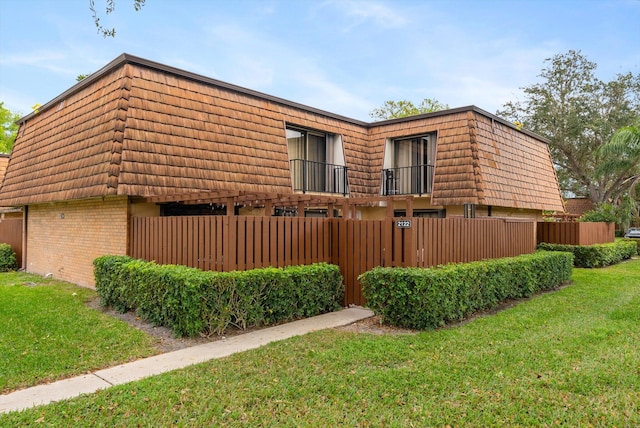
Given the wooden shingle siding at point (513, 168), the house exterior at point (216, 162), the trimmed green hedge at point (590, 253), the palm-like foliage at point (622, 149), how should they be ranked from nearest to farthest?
the house exterior at point (216, 162), the wooden shingle siding at point (513, 168), the trimmed green hedge at point (590, 253), the palm-like foliage at point (622, 149)

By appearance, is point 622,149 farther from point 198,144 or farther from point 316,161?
point 198,144

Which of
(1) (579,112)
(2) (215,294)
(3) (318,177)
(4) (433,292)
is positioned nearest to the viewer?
(2) (215,294)

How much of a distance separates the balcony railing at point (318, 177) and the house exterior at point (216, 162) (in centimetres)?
4

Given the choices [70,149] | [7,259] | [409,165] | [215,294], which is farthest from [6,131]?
[215,294]

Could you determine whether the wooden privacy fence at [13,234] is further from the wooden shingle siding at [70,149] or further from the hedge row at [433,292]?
the hedge row at [433,292]

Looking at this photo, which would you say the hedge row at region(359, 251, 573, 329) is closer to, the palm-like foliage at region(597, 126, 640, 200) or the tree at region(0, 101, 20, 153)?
the palm-like foliage at region(597, 126, 640, 200)

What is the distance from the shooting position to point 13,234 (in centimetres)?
1546

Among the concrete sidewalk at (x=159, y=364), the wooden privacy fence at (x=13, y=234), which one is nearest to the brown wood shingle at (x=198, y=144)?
the wooden privacy fence at (x=13, y=234)

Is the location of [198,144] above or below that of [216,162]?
above

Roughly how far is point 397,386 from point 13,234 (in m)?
16.4

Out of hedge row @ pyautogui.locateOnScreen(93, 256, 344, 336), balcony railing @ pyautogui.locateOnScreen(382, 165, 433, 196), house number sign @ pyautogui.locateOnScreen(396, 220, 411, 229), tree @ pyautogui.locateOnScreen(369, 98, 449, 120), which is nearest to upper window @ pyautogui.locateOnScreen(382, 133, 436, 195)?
balcony railing @ pyautogui.locateOnScreen(382, 165, 433, 196)

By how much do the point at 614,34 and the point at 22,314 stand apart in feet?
50.3

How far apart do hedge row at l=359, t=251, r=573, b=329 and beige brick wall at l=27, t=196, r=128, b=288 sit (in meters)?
5.76

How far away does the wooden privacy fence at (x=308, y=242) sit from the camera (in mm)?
7094
